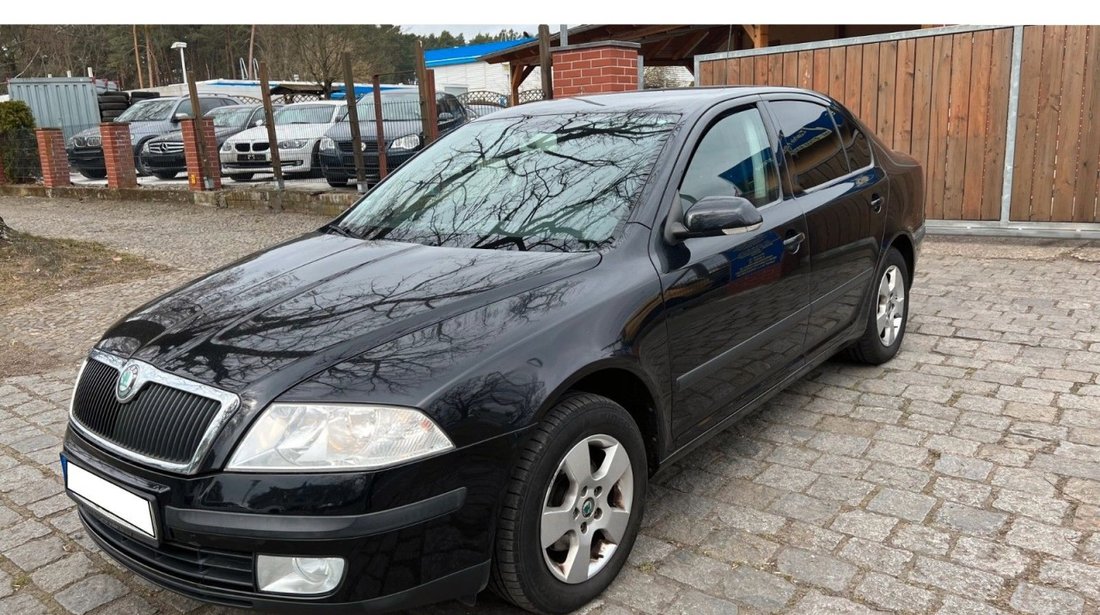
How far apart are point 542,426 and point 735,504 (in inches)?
52.6

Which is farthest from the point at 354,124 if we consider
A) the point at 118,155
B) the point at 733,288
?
the point at 733,288

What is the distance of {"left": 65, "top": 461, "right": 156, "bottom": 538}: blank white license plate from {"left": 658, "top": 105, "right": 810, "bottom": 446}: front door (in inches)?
70.1

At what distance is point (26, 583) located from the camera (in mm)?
3129

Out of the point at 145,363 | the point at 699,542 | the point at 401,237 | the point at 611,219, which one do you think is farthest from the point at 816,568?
the point at 145,363

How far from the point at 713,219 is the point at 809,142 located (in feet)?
5.03

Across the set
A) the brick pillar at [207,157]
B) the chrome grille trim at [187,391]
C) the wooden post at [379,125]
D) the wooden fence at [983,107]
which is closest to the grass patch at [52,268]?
the wooden post at [379,125]

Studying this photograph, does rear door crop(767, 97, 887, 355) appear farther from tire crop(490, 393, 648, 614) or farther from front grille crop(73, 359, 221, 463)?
front grille crop(73, 359, 221, 463)

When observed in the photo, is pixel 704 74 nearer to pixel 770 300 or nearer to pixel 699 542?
pixel 770 300

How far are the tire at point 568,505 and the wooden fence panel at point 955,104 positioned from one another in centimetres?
768

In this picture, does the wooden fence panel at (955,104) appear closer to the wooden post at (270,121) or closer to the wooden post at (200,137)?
the wooden post at (270,121)

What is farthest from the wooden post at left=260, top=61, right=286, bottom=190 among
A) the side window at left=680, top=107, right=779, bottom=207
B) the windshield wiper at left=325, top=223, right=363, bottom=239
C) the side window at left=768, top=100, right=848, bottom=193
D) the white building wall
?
the white building wall

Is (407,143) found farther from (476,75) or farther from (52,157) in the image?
(476,75)

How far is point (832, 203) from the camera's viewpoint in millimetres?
4258

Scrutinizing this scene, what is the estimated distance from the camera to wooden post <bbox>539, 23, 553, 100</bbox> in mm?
10172
